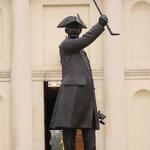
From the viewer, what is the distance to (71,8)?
1864 centimetres

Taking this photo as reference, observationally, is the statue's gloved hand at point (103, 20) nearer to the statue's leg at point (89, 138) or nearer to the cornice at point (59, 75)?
the statue's leg at point (89, 138)

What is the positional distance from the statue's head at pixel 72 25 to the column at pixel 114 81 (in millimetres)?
10567

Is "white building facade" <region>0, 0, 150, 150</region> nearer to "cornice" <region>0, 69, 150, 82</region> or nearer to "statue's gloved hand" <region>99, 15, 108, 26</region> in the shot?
"cornice" <region>0, 69, 150, 82</region>

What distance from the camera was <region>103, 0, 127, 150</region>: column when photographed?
18141 mm

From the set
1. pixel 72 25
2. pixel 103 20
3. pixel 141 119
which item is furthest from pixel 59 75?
pixel 103 20

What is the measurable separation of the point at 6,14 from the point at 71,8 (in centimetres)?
141

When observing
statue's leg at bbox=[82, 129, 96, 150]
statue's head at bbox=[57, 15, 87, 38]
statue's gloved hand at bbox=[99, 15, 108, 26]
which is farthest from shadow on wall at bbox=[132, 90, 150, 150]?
statue's gloved hand at bbox=[99, 15, 108, 26]

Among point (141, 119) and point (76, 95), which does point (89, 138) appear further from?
point (141, 119)

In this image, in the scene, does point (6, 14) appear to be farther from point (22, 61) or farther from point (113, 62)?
point (113, 62)

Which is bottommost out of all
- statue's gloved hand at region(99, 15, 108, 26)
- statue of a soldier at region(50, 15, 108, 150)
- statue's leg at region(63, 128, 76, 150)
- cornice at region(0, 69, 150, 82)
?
statue's leg at region(63, 128, 76, 150)

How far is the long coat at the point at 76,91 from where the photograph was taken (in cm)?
736

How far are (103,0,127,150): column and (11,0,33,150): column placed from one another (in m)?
1.65

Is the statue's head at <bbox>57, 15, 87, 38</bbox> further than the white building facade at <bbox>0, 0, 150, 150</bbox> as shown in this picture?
No

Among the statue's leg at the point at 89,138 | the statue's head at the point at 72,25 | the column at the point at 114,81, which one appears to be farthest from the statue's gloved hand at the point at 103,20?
the column at the point at 114,81
